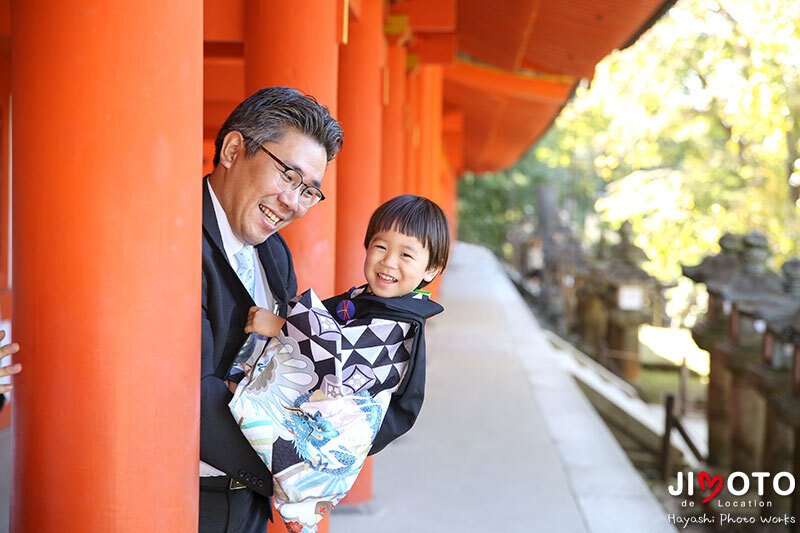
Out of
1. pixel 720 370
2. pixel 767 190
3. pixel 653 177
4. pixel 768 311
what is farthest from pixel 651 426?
pixel 653 177

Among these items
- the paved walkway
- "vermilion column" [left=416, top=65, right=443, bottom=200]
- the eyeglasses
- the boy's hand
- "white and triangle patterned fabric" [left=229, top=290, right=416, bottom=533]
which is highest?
"vermilion column" [left=416, top=65, right=443, bottom=200]

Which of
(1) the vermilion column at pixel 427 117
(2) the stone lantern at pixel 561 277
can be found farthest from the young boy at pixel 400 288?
(2) the stone lantern at pixel 561 277

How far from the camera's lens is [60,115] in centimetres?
159

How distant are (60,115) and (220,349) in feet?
1.85

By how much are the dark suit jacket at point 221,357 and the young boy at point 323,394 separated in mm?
54

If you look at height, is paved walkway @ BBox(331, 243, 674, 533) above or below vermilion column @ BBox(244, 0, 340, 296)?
below

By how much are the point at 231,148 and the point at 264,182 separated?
0.35 feet

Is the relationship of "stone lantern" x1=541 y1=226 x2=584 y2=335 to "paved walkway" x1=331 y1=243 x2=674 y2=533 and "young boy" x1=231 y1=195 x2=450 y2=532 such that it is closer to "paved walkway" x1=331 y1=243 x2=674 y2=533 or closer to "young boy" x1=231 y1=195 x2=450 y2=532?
"paved walkway" x1=331 y1=243 x2=674 y2=533

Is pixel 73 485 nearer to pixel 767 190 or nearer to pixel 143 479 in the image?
pixel 143 479

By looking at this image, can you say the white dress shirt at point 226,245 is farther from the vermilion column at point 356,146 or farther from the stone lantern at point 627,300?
the stone lantern at point 627,300

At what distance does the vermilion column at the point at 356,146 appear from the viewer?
4930 mm

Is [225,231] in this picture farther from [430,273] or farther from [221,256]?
[430,273]

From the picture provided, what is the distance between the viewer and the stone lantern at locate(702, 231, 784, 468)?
7762 millimetres

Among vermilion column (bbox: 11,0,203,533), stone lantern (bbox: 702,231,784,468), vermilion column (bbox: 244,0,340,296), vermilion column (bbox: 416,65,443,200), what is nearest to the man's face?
vermilion column (bbox: 11,0,203,533)
